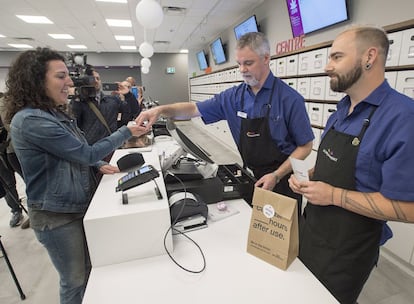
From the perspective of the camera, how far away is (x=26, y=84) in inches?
43.5

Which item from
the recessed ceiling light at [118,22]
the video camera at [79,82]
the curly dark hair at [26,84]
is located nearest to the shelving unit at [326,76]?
the video camera at [79,82]

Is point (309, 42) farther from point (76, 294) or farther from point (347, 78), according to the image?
point (76, 294)

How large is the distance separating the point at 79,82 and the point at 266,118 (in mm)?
1575

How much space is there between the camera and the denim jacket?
104cm

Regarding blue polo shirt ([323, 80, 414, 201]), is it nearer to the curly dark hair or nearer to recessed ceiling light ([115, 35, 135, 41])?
the curly dark hair

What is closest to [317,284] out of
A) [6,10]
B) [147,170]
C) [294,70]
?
[147,170]

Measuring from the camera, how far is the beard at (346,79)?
3.11 feet

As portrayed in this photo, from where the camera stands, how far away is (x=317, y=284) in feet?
2.64

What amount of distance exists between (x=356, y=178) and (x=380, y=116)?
25 centimetres

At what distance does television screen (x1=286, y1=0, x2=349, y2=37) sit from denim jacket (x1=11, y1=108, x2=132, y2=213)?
2.73 m

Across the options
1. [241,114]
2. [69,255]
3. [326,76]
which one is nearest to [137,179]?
[69,255]

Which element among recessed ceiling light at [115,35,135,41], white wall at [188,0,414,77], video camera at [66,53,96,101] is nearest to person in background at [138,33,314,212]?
video camera at [66,53,96,101]

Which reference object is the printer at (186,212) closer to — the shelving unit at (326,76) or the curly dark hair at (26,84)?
the curly dark hair at (26,84)

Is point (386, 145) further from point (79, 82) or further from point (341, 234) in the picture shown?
point (79, 82)
